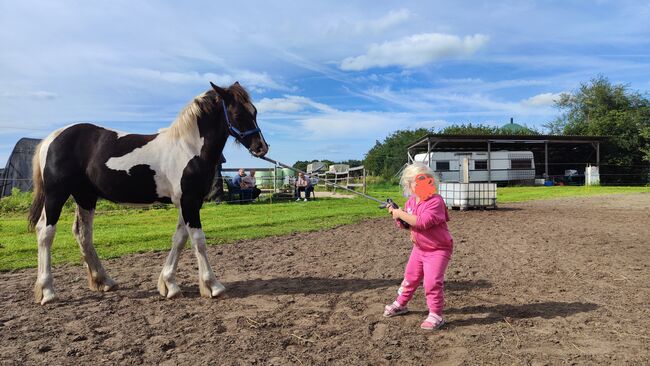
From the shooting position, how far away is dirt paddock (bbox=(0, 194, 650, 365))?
3326mm

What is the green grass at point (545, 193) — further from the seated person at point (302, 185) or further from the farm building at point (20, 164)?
the farm building at point (20, 164)

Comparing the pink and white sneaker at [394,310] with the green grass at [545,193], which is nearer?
Result: the pink and white sneaker at [394,310]

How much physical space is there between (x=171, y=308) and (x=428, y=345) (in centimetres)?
268

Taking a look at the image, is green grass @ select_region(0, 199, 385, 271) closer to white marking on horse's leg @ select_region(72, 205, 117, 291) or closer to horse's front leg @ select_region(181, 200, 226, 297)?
white marking on horse's leg @ select_region(72, 205, 117, 291)

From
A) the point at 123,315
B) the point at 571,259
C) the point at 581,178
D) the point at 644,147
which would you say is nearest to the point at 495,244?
the point at 571,259

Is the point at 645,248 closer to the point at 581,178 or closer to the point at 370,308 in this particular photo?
the point at 370,308

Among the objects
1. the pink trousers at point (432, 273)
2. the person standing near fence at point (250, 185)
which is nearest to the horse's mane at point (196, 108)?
the pink trousers at point (432, 273)

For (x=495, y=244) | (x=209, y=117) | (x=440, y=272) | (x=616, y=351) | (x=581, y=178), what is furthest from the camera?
(x=581, y=178)

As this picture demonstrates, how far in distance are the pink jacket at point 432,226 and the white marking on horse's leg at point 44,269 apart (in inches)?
160

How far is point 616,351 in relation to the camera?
129 inches

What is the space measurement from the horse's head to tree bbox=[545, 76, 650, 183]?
37.9 meters

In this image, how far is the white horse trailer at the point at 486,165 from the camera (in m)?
33.8

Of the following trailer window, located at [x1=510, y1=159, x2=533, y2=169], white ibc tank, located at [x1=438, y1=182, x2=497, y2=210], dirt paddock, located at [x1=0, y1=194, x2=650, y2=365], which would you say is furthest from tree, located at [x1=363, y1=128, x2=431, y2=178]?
dirt paddock, located at [x1=0, y1=194, x2=650, y2=365]

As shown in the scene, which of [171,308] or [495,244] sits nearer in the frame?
[171,308]
